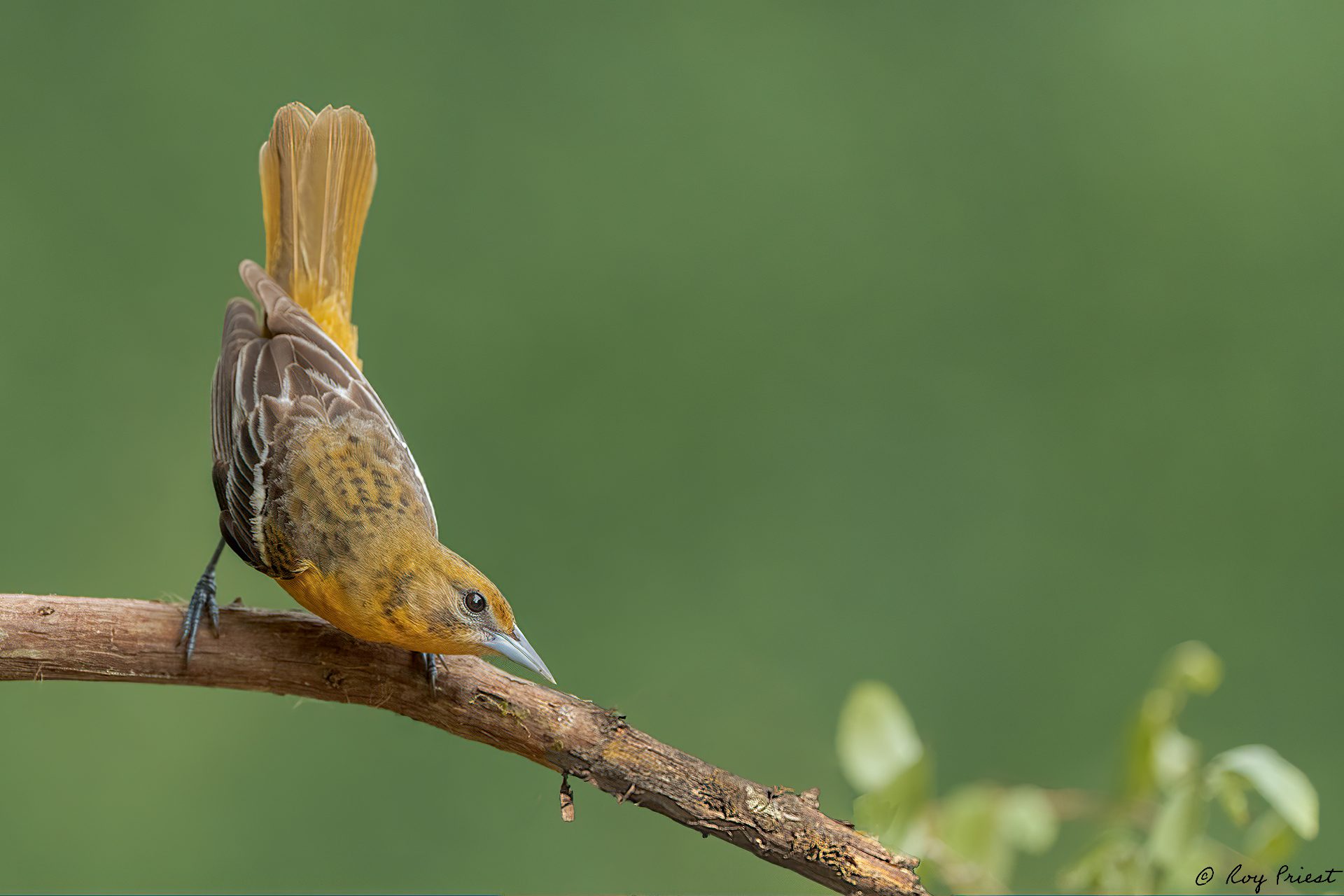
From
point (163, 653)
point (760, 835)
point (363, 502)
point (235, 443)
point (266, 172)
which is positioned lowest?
point (760, 835)

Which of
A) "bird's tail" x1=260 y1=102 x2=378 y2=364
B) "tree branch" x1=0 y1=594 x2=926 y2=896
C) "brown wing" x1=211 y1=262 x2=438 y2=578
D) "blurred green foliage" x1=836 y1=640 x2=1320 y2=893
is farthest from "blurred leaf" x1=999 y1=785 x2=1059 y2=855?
"bird's tail" x1=260 y1=102 x2=378 y2=364

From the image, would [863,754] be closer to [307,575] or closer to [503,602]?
[503,602]

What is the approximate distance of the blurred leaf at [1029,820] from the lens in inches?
85.2

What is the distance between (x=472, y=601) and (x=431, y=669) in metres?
0.19

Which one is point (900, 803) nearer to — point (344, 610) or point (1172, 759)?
point (1172, 759)

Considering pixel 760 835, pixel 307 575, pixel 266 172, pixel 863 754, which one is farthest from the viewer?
pixel 266 172

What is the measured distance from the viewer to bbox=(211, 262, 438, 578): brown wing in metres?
2.21

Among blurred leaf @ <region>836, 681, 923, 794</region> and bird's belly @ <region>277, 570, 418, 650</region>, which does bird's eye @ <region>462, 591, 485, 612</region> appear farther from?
blurred leaf @ <region>836, 681, 923, 794</region>

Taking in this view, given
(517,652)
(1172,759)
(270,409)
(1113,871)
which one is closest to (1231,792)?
(1113,871)

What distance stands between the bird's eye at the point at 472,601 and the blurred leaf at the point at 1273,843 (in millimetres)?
1363

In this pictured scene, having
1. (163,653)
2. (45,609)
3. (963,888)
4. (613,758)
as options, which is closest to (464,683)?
(613,758)

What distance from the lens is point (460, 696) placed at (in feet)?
6.47

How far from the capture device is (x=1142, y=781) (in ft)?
6.81

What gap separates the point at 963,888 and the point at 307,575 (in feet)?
4.37
